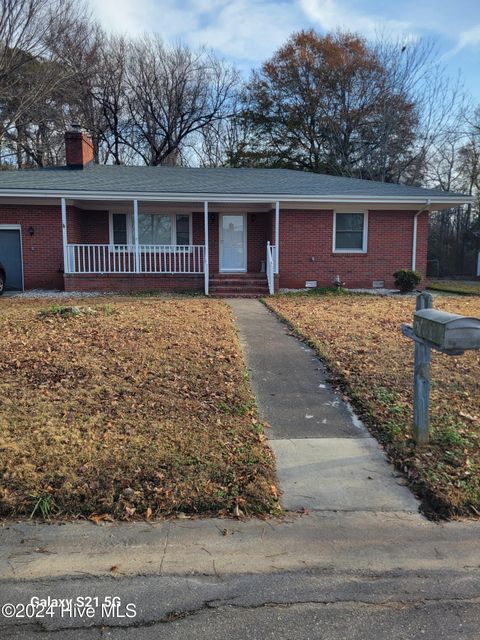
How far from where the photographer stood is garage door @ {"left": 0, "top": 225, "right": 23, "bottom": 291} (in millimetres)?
15532

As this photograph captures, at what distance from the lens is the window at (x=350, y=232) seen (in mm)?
16281

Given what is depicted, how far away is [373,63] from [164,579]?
33225 millimetres

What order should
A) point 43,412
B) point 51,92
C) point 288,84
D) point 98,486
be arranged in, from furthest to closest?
point 288,84
point 51,92
point 43,412
point 98,486

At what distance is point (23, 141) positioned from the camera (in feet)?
87.7

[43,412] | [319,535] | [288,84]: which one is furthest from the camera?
[288,84]

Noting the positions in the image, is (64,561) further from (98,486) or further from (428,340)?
(428,340)

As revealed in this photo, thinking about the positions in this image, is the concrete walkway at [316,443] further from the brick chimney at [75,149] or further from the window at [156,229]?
the brick chimney at [75,149]

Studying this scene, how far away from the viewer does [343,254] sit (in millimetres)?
16172

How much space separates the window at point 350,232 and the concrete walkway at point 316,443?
9.97 meters

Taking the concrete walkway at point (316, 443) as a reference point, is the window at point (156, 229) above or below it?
above

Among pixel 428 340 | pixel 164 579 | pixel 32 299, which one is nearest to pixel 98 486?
pixel 164 579

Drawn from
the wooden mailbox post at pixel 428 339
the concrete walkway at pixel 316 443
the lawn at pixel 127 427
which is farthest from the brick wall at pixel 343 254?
the wooden mailbox post at pixel 428 339

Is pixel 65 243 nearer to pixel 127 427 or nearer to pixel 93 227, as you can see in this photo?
pixel 93 227

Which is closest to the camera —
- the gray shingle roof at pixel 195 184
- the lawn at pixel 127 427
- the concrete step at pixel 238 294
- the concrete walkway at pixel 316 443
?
the lawn at pixel 127 427
